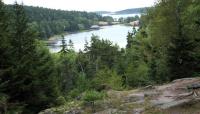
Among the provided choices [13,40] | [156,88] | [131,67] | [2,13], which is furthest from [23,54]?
[131,67]

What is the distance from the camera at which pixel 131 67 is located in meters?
52.1

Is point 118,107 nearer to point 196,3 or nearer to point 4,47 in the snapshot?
point 4,47

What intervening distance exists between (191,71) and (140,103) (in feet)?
39.3

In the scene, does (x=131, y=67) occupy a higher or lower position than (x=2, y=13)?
lower

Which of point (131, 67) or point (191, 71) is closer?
point (191, 71)

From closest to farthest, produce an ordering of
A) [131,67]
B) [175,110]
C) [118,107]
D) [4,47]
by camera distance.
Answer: [175,110] → [118,107] → [4,47] → [131,67]

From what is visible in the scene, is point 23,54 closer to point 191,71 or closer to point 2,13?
point 2,13

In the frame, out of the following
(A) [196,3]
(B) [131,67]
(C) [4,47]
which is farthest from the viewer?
(B) [131,67]

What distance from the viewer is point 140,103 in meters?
16.9

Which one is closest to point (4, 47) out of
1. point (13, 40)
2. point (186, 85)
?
point (13, 40)

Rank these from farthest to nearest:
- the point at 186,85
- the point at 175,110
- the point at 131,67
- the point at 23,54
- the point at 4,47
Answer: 1. the point at 131,67
2. the point at 23,54
3. the point at 4,47
4. the point at 186,85
5. the point at 175,110

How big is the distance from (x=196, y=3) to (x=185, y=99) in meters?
26.7

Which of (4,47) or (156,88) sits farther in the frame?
(4,47)

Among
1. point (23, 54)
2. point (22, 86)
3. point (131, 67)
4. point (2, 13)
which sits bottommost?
point (131, 67)
